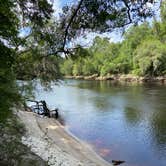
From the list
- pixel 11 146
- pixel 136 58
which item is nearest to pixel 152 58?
pixel 136 58

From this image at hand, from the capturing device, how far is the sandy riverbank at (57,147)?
14.2 metres

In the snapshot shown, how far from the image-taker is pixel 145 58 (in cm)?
8344

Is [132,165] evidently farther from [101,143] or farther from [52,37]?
[52,37]

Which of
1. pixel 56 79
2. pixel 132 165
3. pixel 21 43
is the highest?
pixel 21 43

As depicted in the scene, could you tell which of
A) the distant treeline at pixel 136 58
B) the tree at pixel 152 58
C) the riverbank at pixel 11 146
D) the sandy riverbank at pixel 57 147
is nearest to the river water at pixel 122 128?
the sandy riverbank at pixel 57 147

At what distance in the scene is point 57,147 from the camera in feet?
58.5

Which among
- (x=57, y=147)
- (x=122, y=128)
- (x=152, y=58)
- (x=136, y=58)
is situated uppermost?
(x=136, y=58)

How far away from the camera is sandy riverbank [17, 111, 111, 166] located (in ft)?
46.5

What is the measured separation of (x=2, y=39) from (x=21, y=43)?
3.11 ft

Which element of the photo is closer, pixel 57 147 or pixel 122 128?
pixel 57 147

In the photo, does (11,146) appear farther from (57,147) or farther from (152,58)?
(152,58)

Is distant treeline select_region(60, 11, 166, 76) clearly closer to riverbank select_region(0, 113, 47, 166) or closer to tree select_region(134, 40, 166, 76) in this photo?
tree select_region(134, 40, 166, 76)

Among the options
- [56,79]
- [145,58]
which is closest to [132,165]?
[56,79]

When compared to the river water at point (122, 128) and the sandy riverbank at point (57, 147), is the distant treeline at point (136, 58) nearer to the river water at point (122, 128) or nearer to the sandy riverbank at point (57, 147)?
the river water at point (122, 128)
